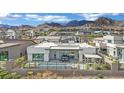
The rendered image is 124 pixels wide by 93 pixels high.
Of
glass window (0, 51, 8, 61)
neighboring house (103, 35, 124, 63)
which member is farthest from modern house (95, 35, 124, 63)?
glass window (0, 51, 8, 61)

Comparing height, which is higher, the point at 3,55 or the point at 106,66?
the point at 3,55

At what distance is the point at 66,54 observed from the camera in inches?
159

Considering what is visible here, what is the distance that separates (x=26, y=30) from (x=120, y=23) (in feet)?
3.28

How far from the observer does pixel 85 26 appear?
13.2 feet

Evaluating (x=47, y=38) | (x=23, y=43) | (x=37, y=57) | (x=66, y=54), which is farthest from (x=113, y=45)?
(x=23, y=43)

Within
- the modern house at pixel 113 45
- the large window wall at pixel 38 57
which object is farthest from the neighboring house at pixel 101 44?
the large window wall at pixel 38 57

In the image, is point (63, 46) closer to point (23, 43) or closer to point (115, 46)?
point (23, 43)

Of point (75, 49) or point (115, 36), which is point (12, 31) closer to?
point (75, 49)

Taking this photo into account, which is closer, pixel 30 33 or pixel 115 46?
pixel 115 46

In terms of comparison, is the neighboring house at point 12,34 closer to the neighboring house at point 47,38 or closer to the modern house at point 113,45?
the neighboring house at point 47,38

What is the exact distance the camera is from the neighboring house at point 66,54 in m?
4.02
